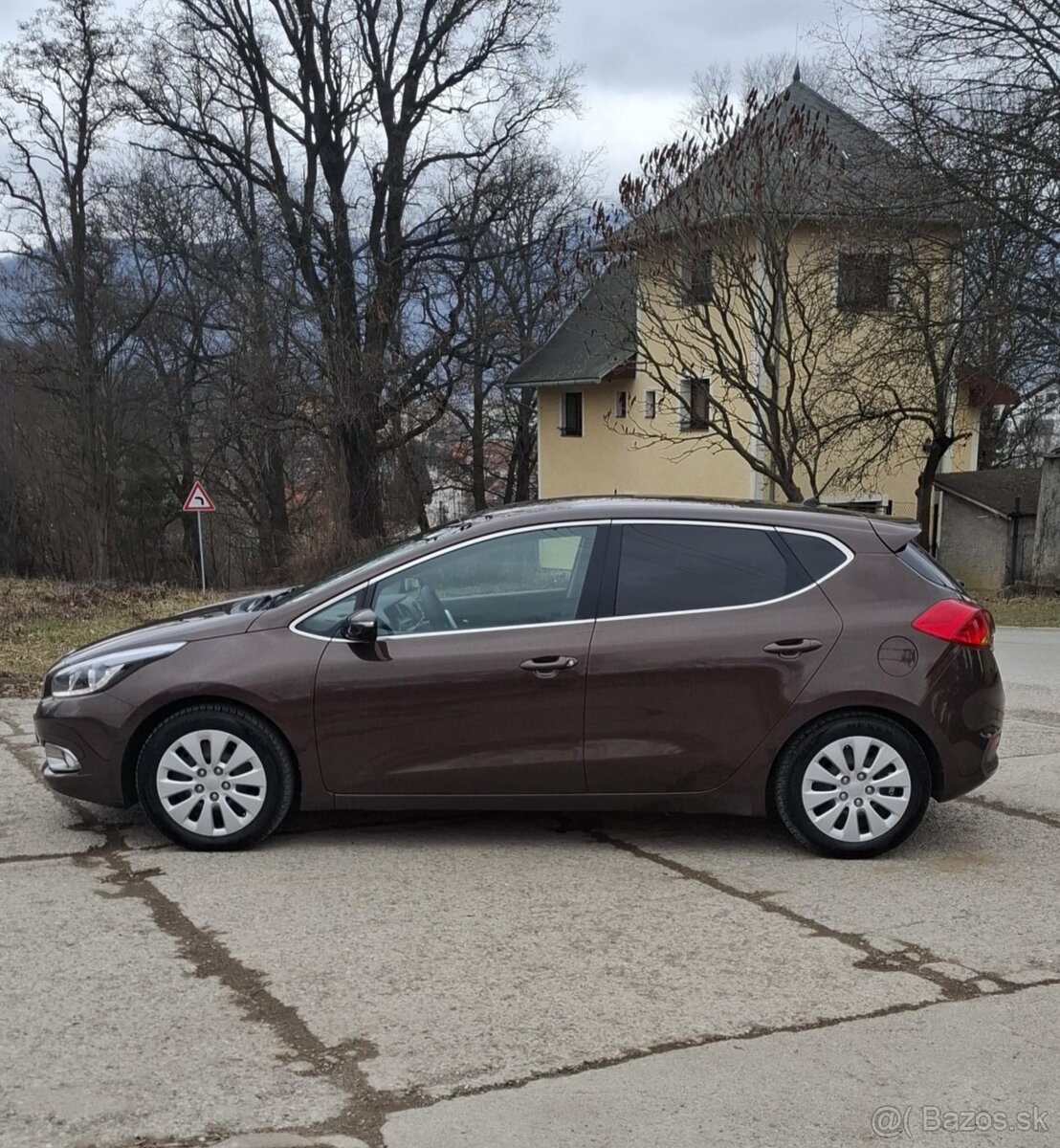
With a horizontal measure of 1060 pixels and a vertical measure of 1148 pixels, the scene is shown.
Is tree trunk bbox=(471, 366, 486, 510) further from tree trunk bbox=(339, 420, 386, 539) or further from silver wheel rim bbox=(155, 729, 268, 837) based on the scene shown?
silver wheel rim bbox=(155, 729, 268, 837)

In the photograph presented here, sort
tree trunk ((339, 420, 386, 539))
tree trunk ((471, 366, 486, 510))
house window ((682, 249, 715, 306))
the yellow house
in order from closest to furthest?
house window ((682, 249, 715, 306)) → the yellow house → tree trunk ((339, 420, 386, 539)) → tree trunk ((471, 366, 486, 510))

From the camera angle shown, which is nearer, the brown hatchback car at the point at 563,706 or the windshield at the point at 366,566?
the brown hatchback car at the point at 563,706

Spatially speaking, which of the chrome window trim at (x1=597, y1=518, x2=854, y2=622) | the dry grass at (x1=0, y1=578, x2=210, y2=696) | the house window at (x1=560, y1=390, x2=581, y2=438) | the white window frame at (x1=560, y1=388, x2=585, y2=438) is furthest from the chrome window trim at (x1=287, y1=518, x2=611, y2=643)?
the house window at (x1=560, y1=390, x2=581, y2=438)

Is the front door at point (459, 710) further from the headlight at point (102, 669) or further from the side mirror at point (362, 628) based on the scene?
the headlight at point (102, 669)

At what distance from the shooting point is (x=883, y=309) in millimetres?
25312

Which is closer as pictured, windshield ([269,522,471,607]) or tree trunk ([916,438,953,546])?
windshield ([269,522,471,607])

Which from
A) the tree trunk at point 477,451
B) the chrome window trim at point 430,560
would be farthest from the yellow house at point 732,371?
the chrome window trim at point 430,560

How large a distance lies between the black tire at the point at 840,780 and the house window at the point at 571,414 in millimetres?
34451

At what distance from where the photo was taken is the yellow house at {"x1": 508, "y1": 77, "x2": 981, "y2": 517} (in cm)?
2445

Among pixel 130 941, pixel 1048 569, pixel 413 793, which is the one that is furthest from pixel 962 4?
pixel 130 941

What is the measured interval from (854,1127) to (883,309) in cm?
2392

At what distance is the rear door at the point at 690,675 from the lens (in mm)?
5645

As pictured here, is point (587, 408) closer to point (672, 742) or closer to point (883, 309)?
point (883, 309)

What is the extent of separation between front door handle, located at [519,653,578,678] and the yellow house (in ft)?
35.7
